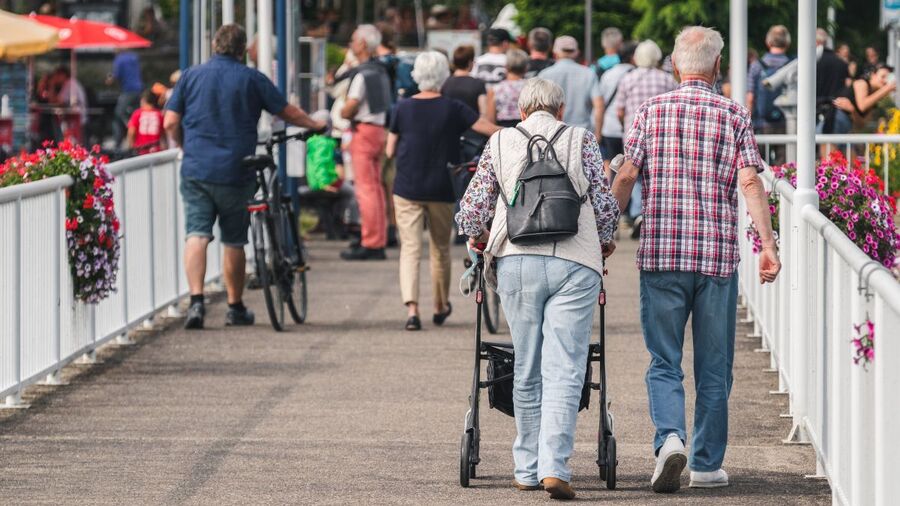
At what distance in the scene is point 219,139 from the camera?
12.0 meters

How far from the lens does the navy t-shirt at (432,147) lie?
39.6ft

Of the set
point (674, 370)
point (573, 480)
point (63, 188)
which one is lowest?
point (573, 480)

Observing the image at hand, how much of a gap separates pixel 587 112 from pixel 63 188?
8.35 m

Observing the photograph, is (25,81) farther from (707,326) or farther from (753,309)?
(707,326)

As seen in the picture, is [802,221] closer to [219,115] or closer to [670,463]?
[670,463]

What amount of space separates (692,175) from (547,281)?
2.24 feet

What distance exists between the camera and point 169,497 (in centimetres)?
717

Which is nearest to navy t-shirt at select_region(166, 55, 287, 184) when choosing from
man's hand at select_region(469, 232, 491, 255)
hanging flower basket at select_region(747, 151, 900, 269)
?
hanging flower basket at select_region(747, 151, 900, 269)

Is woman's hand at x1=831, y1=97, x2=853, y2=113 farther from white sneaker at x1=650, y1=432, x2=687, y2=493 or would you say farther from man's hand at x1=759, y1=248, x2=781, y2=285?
white sneaker at x1=650, y1=432, x2=687, y2=493

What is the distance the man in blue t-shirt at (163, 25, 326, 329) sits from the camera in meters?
12.0

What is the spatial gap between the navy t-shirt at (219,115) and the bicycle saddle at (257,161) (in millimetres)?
84

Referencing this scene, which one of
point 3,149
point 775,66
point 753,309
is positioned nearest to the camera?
point 753,309

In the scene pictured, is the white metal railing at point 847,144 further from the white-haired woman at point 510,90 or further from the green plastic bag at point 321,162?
the green plastic bag at point 321,162

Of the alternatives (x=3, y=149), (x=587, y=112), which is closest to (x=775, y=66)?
(x=587, y=112)
